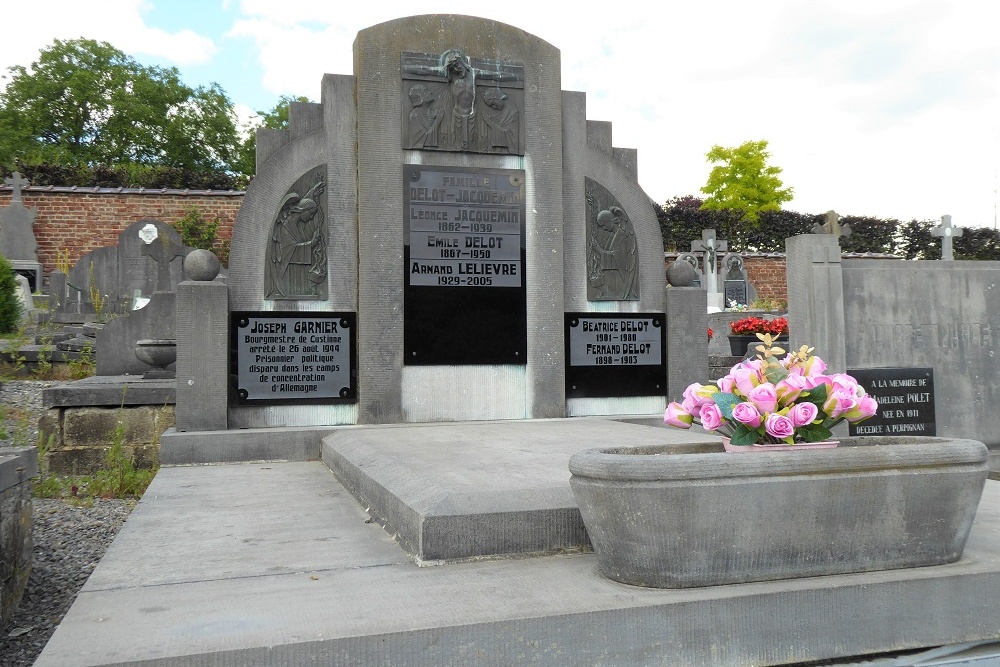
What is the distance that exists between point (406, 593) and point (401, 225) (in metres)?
4.45

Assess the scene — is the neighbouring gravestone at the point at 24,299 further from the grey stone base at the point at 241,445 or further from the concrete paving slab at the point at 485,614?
the concrete paving slab at the point at 485,614

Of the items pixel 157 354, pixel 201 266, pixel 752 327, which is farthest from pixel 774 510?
pixel 752 327

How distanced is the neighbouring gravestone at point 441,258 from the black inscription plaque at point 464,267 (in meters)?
0.02

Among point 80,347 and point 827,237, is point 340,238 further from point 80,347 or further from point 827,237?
point 80,347

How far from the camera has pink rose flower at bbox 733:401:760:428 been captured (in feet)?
9.59

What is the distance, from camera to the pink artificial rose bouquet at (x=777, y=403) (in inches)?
116

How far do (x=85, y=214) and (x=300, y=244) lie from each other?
18.3 meters

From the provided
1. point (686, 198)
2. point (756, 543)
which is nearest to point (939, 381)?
point (756, 543)

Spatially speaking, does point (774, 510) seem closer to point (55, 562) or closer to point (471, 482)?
point (471, 482)

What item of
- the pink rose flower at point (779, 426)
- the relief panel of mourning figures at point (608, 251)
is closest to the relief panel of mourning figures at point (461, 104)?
the relief panel of mourning figures at point (608, 251)

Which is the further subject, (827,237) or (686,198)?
(686,198)

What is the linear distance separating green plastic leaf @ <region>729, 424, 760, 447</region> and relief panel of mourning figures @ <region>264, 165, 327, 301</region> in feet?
14.6

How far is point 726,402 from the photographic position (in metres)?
3.03

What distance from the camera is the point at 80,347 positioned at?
1191 centimetres
